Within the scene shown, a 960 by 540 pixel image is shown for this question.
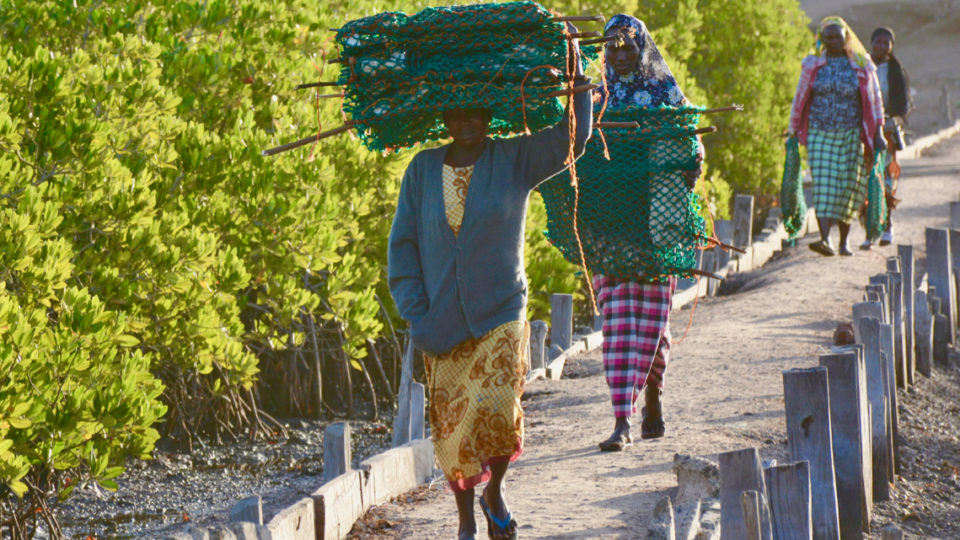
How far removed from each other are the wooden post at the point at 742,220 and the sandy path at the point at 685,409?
3.66 ft

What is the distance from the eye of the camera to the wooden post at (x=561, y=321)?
8.68 metres

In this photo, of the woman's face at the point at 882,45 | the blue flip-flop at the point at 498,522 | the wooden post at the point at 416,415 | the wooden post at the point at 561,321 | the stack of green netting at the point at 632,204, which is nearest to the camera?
the blue flip-flop at the point at 498,522

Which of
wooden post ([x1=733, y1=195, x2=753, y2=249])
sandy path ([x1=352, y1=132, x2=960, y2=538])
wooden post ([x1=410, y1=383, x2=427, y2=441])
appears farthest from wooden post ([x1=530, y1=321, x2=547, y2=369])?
wooden post ([x1=733, y1=195, x2=753, y2=249])

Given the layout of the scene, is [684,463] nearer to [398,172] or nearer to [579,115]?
[579,115]

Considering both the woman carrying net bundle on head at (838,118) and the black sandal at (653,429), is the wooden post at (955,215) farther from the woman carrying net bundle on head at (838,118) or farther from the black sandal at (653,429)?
the black sandal at (653,429)

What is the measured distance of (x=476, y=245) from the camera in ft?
13.0

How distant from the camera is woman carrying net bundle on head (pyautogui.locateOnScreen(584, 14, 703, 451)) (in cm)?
536

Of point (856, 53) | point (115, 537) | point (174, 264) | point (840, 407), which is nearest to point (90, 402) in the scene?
point (174, 264)

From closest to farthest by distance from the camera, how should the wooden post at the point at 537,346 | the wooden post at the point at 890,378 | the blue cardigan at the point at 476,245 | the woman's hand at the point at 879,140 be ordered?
the blue cardigan at the point at 476,245, the wooden post at the point at 890,378, the wooden post at the point at 537,346, the woman's hand at the point at 879,140

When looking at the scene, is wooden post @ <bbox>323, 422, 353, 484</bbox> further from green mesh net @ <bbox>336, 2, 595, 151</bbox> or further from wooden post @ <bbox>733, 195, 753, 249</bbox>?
wooden post @ <bbox>733, 195, 753, 249</bbox>

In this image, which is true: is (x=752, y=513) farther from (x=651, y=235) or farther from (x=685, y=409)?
(x=685, y=409)

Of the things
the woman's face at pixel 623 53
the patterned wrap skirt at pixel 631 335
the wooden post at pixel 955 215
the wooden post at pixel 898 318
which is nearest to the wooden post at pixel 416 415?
the patterned wrap skirt at pixel 631 335

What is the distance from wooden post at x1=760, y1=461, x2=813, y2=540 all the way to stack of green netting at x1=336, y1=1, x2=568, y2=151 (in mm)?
1430

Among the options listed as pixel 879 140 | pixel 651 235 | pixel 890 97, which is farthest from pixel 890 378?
pixel 890 97
